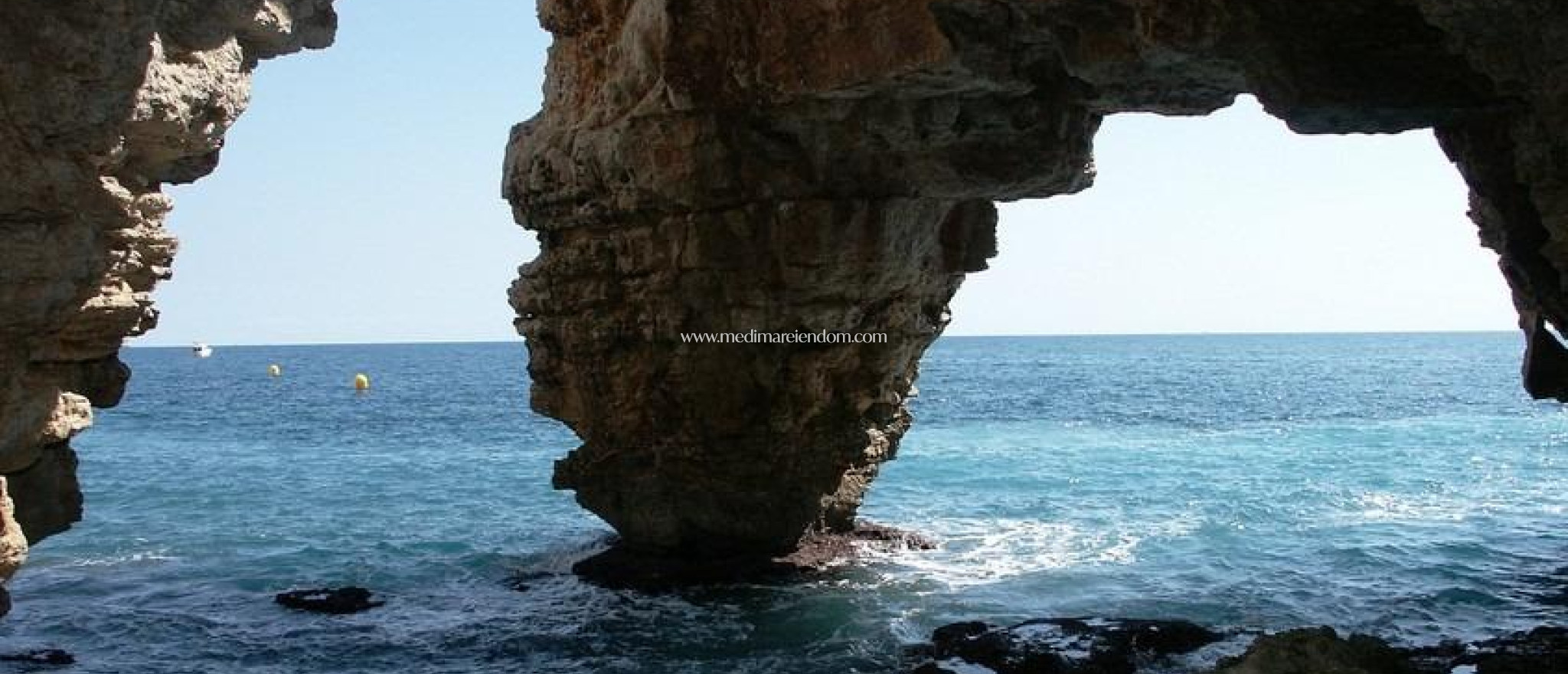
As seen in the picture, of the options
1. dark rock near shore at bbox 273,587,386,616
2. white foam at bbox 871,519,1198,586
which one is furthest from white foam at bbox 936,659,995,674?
dark rock near shore at bbox 273,587,386,616

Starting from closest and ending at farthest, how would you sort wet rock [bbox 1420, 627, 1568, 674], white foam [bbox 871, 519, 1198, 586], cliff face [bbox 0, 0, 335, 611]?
cliff face [bbox 0, 0, 335, 611] → wet rock [bbox 1420, 627, 1568, 674] → white foam [bbox 871, 519, 1198, 586]

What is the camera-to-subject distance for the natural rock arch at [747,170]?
861 centimetres

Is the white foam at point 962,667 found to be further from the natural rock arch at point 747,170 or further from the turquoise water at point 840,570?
the natural rock arch at point 747,170

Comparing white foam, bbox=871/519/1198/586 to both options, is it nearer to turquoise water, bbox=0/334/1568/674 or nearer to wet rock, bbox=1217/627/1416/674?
turquoise water, bbox=0/334/1568/674

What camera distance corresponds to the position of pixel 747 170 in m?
15.3

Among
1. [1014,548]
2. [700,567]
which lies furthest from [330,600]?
[1014,548]

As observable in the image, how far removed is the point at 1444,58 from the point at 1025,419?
39.0 m

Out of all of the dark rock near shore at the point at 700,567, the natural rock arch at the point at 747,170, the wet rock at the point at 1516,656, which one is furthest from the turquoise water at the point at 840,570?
the natural rock arch at the point at 747,170

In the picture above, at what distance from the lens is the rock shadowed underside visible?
1020cm

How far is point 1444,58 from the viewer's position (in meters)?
9.91

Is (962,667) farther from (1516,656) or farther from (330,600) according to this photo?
(330,600)

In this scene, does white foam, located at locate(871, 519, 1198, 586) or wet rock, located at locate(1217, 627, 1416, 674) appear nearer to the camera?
wet rock, located at locate(1217, 627, 1416, 674)

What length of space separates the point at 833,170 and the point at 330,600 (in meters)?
9.82

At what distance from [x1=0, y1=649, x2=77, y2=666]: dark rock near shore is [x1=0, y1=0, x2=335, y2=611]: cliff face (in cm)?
333
